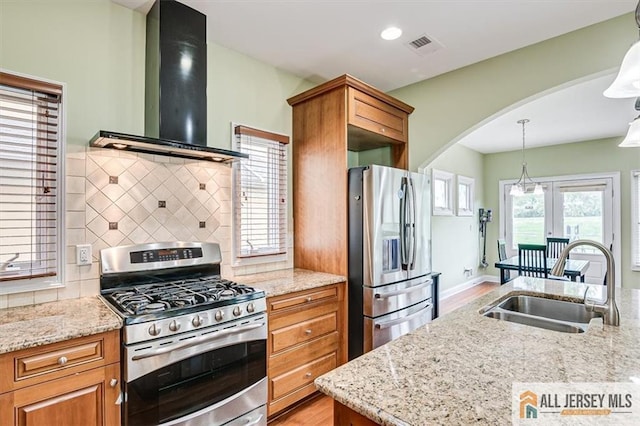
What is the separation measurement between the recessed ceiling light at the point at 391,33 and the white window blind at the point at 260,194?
1.17m

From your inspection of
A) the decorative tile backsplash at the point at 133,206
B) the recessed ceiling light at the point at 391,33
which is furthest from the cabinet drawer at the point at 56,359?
the recessed ceiling light at the point at 391,33

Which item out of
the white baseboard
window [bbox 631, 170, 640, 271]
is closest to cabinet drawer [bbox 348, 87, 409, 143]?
the white baseboard

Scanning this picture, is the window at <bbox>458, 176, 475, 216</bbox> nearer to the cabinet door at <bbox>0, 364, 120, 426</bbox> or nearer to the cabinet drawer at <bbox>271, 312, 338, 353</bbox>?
the cabinet drawer at <bbox>271, 312, 338, 353</bbox>

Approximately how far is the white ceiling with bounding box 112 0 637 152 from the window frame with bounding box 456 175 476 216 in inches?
112

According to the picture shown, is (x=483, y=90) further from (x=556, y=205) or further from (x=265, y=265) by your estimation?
(x=556, y=205)

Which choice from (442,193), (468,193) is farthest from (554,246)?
(442,193)

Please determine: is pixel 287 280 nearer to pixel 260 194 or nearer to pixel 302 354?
pixel 302 354

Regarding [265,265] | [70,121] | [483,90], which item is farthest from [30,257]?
[483,90]

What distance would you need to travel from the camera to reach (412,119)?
138 inches

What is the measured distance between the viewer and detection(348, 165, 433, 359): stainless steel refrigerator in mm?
2707

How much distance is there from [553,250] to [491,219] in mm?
1881

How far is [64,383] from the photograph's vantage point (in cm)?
147

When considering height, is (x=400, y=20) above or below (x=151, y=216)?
above

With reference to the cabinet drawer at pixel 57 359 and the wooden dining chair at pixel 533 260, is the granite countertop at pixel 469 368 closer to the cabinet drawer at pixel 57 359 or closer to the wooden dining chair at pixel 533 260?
the cabinet drawer at pixel 57 359
